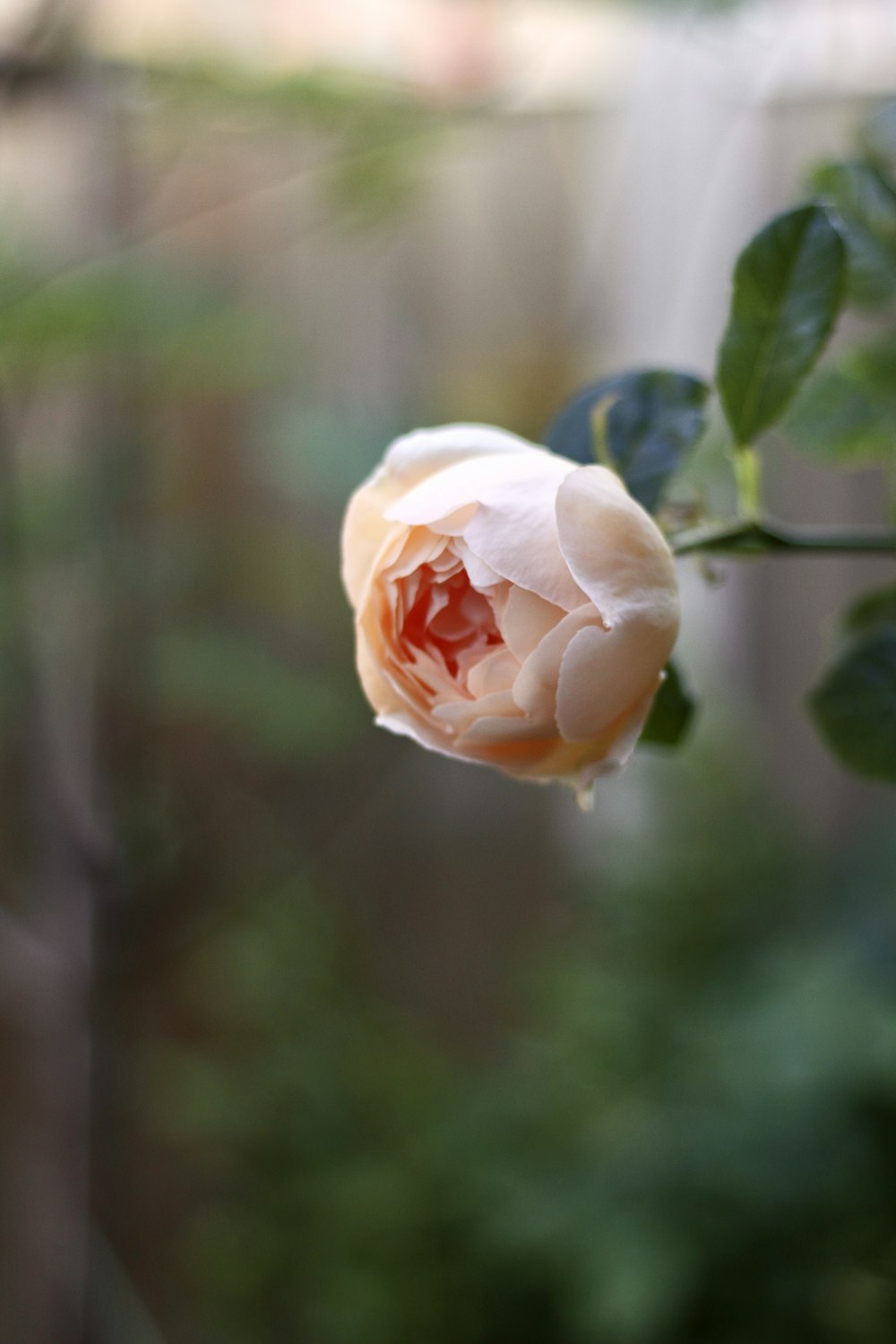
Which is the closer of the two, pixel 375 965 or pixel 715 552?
pixel 715 552

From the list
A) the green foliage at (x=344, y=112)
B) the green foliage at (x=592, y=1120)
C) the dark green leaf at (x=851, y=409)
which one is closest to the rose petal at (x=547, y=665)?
the dark green leaf at (x=851, y=409)

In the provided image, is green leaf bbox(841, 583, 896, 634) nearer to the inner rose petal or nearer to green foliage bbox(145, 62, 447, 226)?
the inner rose petal

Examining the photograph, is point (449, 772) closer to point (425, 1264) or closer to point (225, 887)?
point (225, 887)

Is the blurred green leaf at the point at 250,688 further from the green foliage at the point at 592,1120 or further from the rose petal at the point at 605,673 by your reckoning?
the rose petal at the point at 605,673

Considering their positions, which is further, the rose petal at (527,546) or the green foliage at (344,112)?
the green foliage at (344,112)

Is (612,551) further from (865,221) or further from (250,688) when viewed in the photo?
(250,688)

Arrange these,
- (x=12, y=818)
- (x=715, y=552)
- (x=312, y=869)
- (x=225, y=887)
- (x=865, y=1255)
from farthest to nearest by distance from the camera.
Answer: (x=312, y=869) → (x=225, y=887) → (x=12, y=818) → (x=865, y=1255) → (x=715, y=552)

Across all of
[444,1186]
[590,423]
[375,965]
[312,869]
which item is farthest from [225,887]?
[590,423]
